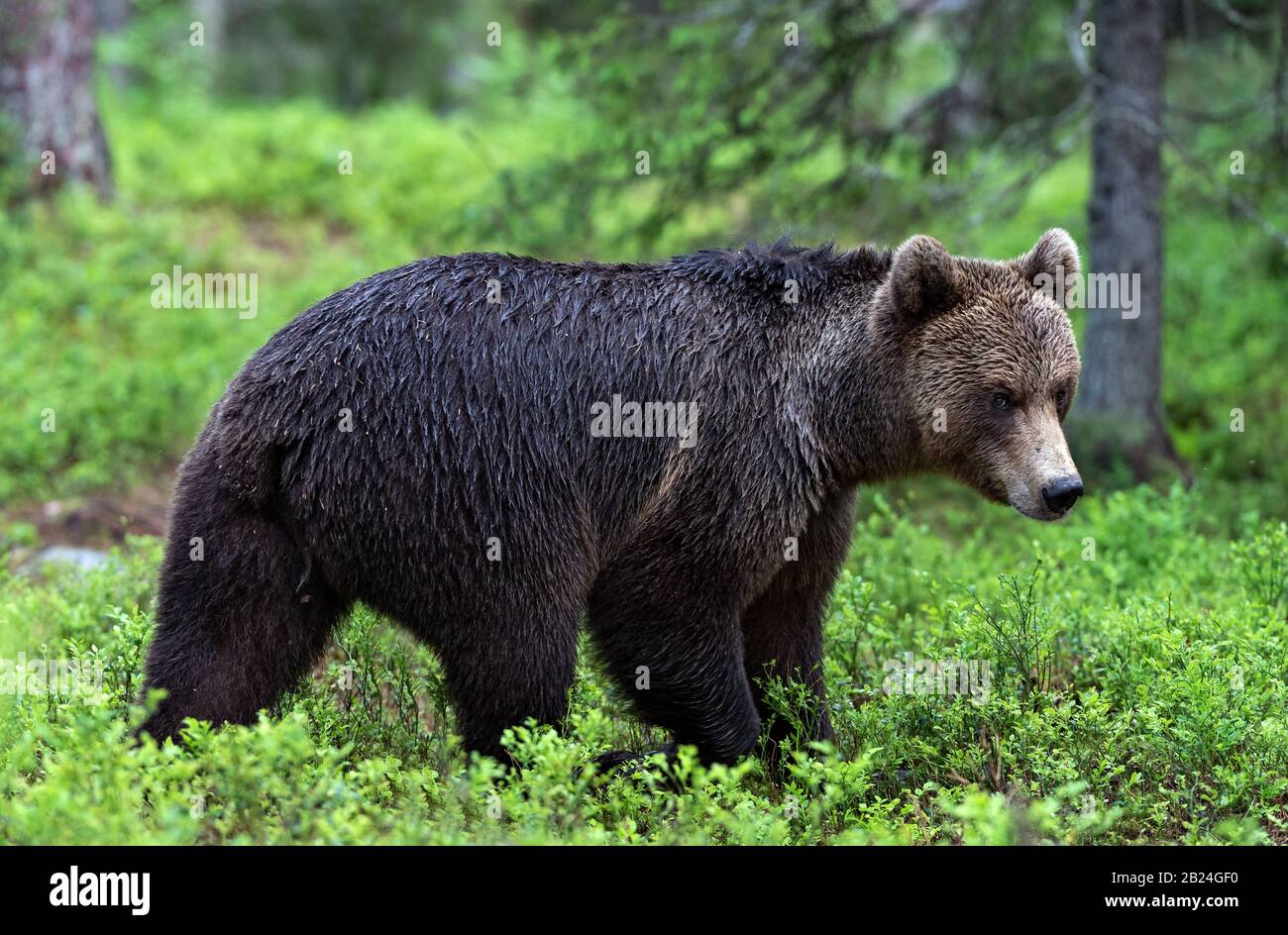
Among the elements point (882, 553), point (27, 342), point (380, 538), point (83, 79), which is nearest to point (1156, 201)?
point (882, 553)

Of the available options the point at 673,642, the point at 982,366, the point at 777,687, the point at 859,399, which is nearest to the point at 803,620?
the point at 777,687

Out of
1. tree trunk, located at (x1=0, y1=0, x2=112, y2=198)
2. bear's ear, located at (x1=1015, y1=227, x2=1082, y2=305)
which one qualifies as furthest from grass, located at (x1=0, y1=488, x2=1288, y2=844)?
tree trunk, located at (x1=0, y1=0, x2=112, y2=198)

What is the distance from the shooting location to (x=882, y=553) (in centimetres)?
802

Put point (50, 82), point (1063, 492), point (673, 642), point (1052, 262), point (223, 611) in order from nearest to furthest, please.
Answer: point (223, 611) < point (1063, 492) < point (673, 642) < point (1052, 262) < point (50, 82)

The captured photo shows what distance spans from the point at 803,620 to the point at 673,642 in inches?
30.9

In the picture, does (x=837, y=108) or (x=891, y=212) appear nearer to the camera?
(x=891, y=212)

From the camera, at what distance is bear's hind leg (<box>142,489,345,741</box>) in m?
5.17

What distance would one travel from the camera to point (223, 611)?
517cm

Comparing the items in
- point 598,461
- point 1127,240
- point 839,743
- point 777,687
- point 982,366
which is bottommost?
point 839,743

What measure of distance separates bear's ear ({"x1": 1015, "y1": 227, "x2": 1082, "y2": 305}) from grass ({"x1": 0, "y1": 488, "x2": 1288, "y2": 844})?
51.7 inches

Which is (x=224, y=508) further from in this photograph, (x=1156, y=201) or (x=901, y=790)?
(x=1156, y=201)

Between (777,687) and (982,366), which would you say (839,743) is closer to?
(777,687)

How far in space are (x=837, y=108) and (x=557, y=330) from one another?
207 inches

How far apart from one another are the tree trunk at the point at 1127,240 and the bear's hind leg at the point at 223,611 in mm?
6590
